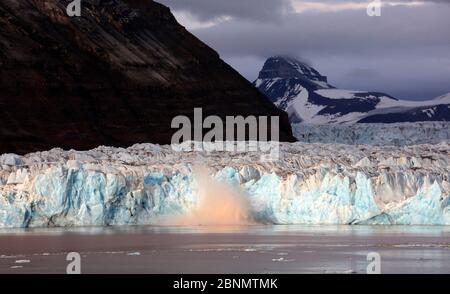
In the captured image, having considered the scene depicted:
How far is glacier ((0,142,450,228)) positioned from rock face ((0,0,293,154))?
3324 centimetres

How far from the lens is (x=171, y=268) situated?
32.0 metres

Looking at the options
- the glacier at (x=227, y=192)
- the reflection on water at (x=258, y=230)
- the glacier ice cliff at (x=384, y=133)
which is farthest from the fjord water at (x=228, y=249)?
the glacier ice cliff at (x=384, y=133)

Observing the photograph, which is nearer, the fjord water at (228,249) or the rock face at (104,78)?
the fjord water at (228,249)

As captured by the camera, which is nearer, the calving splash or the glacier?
the glacier

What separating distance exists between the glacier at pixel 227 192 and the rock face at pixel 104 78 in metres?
33.2

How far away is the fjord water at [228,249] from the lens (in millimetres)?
32031

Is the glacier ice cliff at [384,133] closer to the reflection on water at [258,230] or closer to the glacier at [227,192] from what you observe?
the glacier at [227,192]

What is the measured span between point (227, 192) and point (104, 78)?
49.3 metres

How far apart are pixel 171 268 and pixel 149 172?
20053mm

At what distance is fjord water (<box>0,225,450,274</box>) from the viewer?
3203 centimetres

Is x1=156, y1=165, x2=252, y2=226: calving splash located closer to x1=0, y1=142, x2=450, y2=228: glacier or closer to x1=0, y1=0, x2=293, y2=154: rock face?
x1=0, y1=142, x2=450, y2=228: glacier

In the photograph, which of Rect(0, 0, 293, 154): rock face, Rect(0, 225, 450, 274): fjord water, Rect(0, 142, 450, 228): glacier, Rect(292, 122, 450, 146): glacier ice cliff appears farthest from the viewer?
Rect(292, 122, 450, 146): glacier ice cliff

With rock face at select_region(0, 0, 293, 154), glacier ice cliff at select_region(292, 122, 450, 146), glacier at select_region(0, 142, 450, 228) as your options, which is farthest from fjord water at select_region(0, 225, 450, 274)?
glacier ice cliff at select_region(292, 122, 450, 146)
